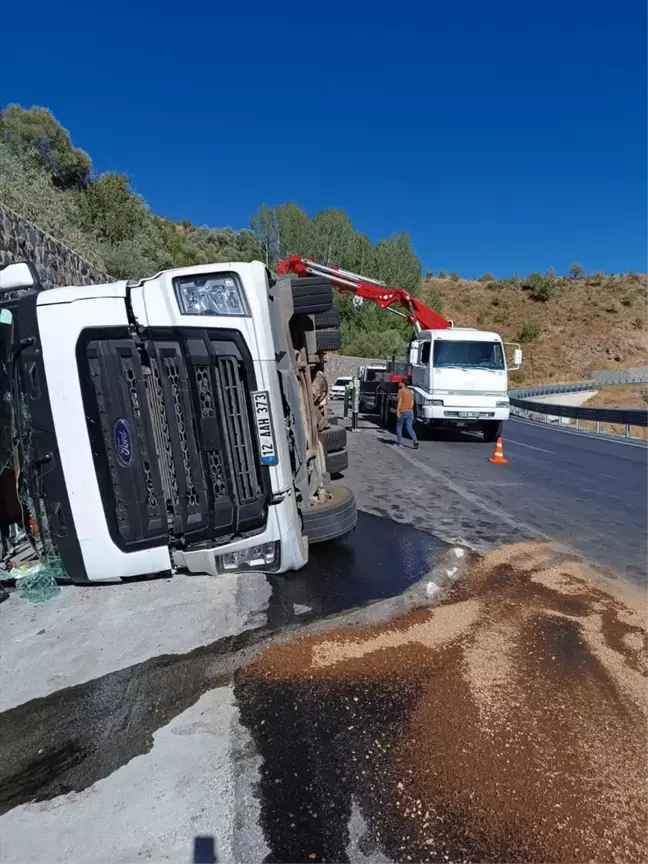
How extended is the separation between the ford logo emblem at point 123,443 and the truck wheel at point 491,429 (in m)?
11.4

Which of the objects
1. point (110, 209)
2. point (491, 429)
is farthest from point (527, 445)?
point (110, 209)

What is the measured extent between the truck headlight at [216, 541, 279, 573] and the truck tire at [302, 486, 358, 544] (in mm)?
1088

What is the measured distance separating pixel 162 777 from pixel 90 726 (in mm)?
591

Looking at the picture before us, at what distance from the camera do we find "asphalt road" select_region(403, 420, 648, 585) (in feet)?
18.3

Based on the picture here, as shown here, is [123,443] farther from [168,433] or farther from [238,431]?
[238,431]

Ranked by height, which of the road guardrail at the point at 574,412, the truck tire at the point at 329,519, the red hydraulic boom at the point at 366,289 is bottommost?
the road guardrail at the point at 574,412

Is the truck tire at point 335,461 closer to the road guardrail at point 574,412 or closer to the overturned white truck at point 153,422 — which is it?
the overturned white truck at point 153,422

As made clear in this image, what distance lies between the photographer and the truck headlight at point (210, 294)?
10.4 ft

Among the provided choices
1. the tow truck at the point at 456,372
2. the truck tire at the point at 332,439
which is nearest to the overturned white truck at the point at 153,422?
the truck tire at the point at 332,439

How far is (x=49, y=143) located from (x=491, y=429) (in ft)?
57.5

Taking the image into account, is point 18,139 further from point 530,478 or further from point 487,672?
point 487,672

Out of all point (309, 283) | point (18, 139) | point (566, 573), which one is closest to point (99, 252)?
point (18, 139)

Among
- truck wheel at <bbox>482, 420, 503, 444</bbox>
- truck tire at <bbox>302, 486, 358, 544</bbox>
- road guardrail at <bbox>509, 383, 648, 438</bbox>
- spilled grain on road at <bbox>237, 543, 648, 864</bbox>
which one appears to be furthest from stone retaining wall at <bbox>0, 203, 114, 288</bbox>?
road guardrail at <bbox>509, 383, 648, 438</bbox>

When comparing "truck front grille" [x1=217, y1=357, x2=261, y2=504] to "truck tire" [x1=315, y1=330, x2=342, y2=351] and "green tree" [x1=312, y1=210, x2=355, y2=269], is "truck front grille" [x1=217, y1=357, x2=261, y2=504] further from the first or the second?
"green tree" [x1=312, y1=210, x2=355, y2=269]
